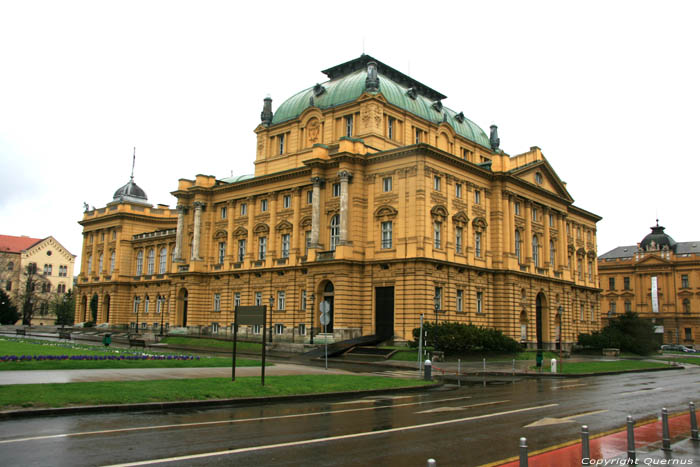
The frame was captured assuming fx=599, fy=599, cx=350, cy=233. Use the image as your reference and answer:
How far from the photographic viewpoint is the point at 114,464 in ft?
32.5

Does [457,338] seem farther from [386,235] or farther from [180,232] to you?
[180,232]

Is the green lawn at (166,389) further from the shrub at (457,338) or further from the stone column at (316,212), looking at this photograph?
the stone column at (316,212)

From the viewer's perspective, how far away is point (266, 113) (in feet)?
216

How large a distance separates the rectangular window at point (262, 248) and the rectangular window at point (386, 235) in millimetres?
14693

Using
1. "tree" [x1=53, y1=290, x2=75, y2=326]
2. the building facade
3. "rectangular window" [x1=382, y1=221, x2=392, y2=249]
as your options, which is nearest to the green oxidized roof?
"rectangular window" [x1=382, y1=221, x2=392, y2=249]

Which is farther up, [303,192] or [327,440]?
[303,192]

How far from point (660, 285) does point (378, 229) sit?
70133 mm

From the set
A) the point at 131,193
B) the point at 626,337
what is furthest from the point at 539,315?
the point at 131,193

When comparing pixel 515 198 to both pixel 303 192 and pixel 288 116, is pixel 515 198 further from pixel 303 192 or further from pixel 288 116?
pixel 288 116

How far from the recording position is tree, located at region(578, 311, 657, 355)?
6372 centimetres

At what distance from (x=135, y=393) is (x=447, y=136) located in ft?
163

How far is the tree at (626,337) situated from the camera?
6372 cm

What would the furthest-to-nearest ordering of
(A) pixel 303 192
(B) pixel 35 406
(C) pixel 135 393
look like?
1. (A) pixel 303 192
2. (C) pixel 135 393
3. (B) pixel 35 406

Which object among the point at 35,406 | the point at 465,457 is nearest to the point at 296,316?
the point at 35,406
